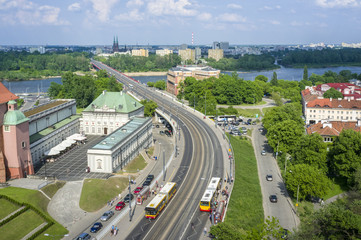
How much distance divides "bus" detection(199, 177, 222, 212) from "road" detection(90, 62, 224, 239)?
1115 mm

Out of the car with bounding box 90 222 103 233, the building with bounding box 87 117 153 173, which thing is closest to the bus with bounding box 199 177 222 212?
→ the car with bounding box 90 222 103 233

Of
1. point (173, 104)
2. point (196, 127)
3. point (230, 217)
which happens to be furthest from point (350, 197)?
point (173, 104)

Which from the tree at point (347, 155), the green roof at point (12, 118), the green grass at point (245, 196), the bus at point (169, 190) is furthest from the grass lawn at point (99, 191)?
the tree at point (347, 155)

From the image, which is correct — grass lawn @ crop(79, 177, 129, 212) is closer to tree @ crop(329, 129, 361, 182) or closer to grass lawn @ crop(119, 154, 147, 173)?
grass lawn @ crop(119, 154, 147, 173)

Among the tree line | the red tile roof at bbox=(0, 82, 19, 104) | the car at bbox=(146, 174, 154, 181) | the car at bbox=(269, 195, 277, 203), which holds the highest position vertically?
the red tile roof at bbox=(0, 82, 19, 104)

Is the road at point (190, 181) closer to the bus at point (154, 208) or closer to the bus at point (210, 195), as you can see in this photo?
the bus at point (154, 208)

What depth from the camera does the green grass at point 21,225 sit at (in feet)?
150

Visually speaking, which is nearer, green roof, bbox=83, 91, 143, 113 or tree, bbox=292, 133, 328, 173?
tree, bbox=292, 133, 328, 173

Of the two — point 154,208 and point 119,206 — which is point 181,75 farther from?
point 154,208

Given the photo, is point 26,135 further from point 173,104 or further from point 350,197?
point 173,104

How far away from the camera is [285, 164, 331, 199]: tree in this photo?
60906 millimetres

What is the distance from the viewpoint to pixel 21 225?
157 ft

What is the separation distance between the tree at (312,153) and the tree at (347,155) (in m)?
2.08

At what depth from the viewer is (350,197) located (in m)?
58.7
